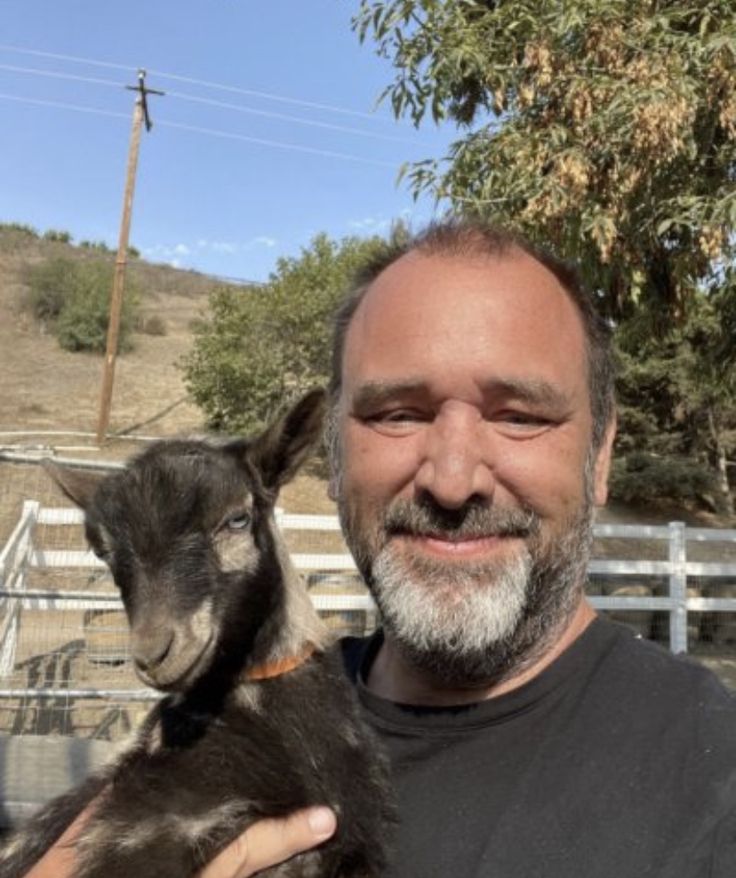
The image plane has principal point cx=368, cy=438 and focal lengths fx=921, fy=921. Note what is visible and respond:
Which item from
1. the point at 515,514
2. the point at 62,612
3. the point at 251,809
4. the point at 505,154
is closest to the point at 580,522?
the point at 515,514

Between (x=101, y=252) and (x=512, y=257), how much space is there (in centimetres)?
7642

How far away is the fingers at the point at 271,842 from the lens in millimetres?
2014

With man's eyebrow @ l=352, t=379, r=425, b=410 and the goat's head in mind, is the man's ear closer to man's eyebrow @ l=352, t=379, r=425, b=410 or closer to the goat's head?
man's eyebrow @ l=352, t=379, r=425, b=410

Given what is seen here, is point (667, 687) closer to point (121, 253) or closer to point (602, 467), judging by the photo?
point (602, 467)

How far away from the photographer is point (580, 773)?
175 cm

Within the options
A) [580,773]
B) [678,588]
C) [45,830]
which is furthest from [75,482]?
[678,588]

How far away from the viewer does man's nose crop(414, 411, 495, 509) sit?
192 centimetres

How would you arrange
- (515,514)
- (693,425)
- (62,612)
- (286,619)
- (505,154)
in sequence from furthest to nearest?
(693,425)
(62,612)
(505,154)
(286,619)
(515,514)

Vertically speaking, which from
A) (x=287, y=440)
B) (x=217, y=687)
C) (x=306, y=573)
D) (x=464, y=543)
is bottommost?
(x=306, y=573)

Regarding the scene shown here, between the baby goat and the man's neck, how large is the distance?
17 cm

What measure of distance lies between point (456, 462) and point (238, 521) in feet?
2.88

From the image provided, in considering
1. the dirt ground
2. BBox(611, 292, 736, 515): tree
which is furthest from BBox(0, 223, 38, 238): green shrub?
BBox(611, 292, 736, 515): tree

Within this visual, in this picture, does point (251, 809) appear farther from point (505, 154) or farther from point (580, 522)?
point (505, 154)

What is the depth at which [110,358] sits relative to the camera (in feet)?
90.0
